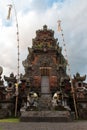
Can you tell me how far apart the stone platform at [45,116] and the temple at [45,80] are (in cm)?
844

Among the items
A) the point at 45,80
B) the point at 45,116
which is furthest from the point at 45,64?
the point at 45,116

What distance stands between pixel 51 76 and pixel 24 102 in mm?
7668

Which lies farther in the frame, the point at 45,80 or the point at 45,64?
the point at 45,64

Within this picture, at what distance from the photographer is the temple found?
38562 millimetres

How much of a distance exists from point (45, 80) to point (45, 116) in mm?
16246

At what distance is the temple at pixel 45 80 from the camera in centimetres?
3856

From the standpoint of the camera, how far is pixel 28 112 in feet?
91.2

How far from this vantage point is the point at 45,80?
43.3m

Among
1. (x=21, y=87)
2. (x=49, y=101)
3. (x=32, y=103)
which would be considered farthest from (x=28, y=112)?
(x=21, y=87)

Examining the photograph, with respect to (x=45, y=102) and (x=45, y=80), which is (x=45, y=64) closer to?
(x=45, y=80)

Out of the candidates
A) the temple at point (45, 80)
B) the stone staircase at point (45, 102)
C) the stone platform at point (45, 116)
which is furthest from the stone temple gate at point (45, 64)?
the stone platform at point (45, 116)

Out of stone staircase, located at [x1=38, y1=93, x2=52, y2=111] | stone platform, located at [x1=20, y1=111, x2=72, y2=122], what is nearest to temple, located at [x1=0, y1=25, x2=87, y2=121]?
stone staircase, located at [x1=38, y1=93, x2=52, y2=111]

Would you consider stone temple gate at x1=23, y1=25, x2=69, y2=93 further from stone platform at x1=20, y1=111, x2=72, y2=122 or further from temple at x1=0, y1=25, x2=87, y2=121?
stone platform at x1=20, y1=111, x2=72, y2=122

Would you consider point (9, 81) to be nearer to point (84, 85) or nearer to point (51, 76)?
point (51, 76)
